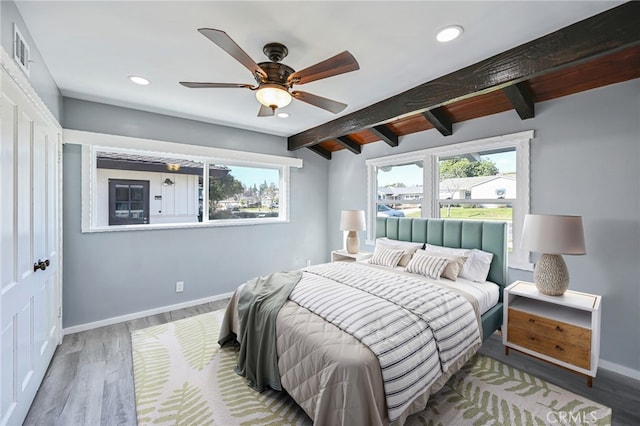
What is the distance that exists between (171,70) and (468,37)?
2406 millimetres

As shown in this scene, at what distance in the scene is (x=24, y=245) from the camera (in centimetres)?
183

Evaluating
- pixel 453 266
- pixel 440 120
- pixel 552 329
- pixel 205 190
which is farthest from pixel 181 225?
pixel 552 329

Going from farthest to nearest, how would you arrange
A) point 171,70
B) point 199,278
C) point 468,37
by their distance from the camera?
point 199,278, point 171,70, point 468,37

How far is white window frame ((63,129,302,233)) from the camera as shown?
3.07m

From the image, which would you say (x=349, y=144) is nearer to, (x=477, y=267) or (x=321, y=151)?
(x=321, y=151)

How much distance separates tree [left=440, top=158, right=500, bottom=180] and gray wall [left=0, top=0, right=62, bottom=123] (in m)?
3.98

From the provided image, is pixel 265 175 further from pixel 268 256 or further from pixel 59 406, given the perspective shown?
pixel 59 406

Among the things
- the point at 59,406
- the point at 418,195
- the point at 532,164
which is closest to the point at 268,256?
the point at 418,195

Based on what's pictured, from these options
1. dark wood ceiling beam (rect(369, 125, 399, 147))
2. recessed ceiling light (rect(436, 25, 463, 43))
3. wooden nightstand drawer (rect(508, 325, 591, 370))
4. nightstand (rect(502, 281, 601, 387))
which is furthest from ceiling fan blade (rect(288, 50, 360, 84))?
wooden nightstand drawer (rect(508, 325, 591, 370))

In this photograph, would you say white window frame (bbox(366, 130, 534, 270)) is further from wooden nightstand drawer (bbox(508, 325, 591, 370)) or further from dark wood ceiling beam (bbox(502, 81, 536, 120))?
wooden nightstand drawer (bbox(508, 325, 591, 370))

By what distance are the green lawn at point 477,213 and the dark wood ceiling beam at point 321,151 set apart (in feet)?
7.80

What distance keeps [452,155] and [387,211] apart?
131 cm

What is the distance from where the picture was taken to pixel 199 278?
12.7ft

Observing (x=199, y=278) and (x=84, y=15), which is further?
(x=199, y=278)
